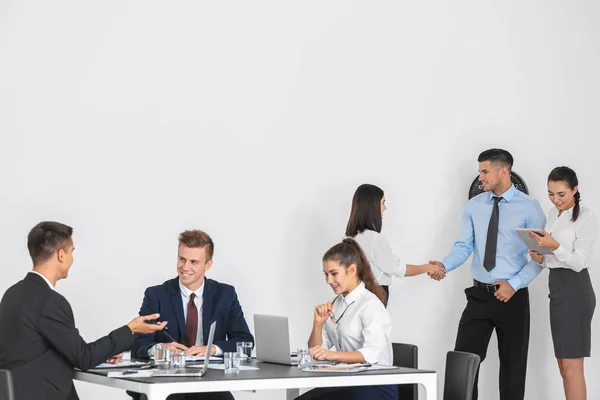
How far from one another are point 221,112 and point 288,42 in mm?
742

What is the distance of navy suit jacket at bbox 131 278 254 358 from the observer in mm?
4621

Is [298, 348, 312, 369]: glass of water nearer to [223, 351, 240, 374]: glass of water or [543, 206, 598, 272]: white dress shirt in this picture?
[223, 351, 240, 374]: glass of water

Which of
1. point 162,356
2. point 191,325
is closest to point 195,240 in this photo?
point 191,325

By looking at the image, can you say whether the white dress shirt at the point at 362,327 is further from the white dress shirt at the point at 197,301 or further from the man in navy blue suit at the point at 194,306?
the white dress shirt at the point at 197,301

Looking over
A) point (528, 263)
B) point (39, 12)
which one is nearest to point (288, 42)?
point (39, 12)

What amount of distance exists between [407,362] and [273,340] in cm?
91

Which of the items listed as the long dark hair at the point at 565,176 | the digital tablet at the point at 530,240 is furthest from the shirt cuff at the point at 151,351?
the long dark hair at the point at 565,176

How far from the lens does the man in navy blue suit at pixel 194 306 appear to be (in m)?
4.64

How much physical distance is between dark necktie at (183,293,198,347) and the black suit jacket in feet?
2.94

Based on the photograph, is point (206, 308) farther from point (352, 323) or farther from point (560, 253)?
point (560, 253)

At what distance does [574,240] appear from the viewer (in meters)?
6.13

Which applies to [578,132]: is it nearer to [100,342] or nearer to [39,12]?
[39,12]

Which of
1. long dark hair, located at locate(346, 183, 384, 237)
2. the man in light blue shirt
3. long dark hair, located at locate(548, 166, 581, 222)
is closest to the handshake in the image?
the man in light blue shirt

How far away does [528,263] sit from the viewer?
20.6ft
